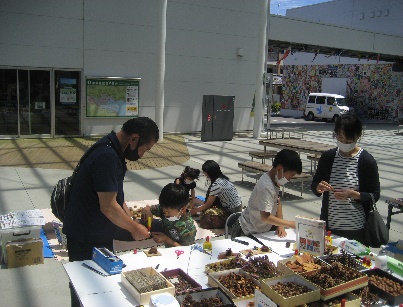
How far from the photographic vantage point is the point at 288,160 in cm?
368

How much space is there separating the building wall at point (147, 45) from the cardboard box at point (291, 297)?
41.9 feet

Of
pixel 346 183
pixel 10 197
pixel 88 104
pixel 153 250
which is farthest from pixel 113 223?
pixel 88 104

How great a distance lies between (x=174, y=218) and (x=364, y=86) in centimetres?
3118

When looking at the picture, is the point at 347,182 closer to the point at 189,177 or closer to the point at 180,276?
the point at 180,276

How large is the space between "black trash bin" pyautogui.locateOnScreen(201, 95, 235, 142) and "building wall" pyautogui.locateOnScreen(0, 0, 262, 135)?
4.79 feet

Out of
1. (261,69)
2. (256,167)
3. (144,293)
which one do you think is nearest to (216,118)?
(261,69)

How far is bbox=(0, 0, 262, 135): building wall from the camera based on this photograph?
1396cm

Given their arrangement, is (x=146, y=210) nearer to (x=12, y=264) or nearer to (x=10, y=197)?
(x=12, y=264)

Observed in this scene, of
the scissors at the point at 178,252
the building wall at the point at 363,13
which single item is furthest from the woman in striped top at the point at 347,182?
the building wall at the point at 363,13

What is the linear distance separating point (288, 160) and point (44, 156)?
9295mm

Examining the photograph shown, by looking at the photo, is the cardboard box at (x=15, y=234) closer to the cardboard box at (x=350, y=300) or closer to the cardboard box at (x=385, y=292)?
the cardboard box at (x=350, y=300)

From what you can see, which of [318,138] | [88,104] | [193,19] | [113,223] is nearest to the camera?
[113,223]

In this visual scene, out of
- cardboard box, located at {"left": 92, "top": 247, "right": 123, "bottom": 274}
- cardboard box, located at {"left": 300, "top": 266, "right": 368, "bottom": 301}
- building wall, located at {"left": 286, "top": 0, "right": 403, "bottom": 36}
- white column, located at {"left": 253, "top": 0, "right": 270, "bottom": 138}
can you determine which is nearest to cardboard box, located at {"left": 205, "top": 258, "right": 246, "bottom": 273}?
cardboard box, located at {"left": 300, "top": 266, "right": 368, "bottom": 301}

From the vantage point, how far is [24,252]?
480 centimetres
